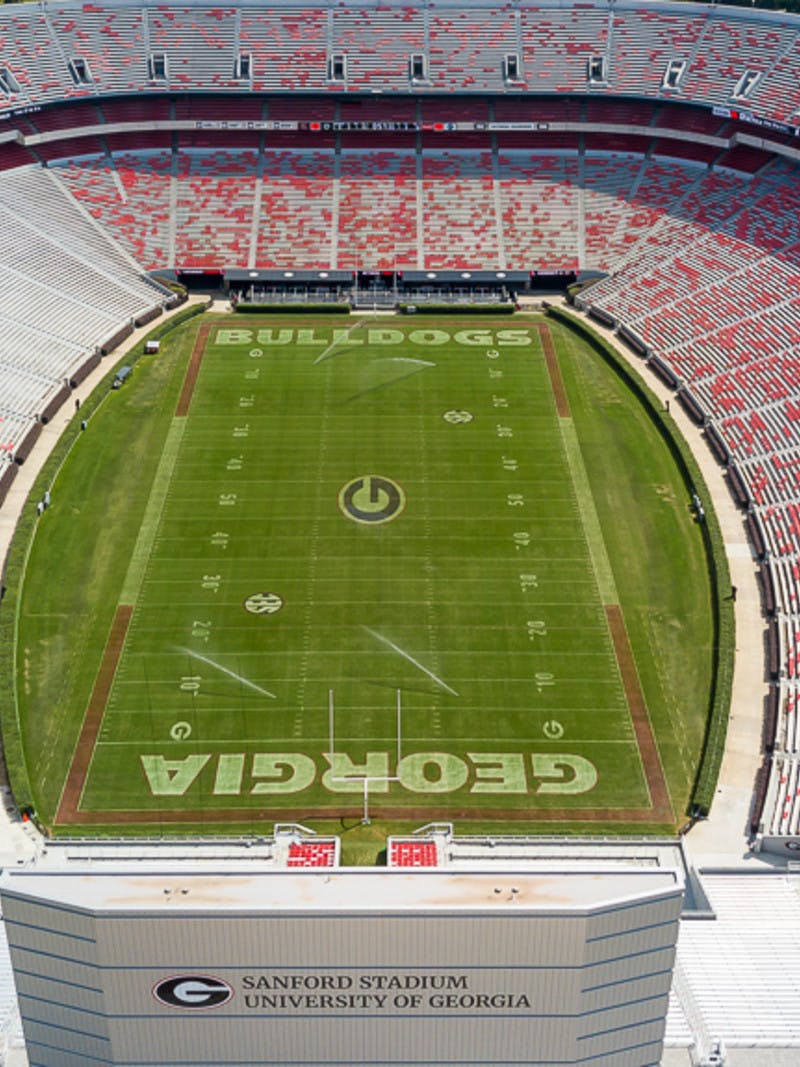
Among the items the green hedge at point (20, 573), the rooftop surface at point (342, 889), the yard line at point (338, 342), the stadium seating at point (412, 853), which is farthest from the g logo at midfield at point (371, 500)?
the rooftop surface at point (342, 889)

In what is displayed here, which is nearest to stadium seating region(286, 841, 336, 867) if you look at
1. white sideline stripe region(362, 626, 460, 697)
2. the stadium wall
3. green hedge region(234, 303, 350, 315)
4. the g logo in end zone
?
white sideline stripe region(362, 626, 460, 697)

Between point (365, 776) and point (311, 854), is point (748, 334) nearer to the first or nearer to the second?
point (365, 776)

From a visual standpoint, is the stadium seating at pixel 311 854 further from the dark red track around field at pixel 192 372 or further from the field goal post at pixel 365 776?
the dark red track around field at pixel 192 372

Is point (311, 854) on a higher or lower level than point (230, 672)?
lower

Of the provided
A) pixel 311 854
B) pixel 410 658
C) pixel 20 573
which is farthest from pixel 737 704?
pixel 20 573

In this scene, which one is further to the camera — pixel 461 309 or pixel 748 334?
pixel 461 309

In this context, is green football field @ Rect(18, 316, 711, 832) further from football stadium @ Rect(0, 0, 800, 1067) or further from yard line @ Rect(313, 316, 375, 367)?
yard line @ Rect(313, 316, 375, 367)

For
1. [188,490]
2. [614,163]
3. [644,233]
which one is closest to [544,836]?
[188,490]

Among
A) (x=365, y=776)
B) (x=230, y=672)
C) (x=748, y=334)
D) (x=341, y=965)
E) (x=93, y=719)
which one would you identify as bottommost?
(x=341, y=965)

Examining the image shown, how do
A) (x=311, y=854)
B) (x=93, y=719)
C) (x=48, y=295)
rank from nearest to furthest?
(x=311, y=854) → (x=93, y=719) → (x=48, y=295)
